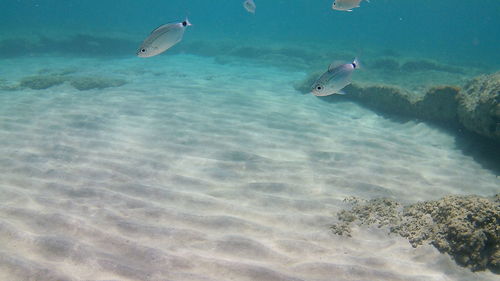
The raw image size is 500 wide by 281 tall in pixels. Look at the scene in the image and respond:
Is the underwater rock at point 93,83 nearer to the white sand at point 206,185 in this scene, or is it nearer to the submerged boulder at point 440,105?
the white sand at point 206,185

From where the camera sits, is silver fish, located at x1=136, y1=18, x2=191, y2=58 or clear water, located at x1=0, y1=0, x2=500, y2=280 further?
silver fish, located at x1=136, y1=18, x2=191, y2=58

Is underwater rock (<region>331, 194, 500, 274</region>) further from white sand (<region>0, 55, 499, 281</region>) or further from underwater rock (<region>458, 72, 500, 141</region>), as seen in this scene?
underwater rock (<region>458, 72, 500, 141</region>)

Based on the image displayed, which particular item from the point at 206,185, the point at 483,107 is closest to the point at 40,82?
the point at 206,185

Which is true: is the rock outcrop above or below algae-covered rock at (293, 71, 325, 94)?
below

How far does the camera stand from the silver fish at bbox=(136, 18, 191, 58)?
14.1 ft

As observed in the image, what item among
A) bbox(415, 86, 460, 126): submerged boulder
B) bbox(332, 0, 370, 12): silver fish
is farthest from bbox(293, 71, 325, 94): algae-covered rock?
bbox(332, 0, 370, 12): silver fish

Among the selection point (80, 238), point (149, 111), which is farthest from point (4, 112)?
point (80, 238)

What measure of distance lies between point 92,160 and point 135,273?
3285 mm

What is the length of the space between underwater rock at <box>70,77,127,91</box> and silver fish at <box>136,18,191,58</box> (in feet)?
28.0

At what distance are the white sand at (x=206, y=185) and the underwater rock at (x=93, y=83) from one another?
193cm

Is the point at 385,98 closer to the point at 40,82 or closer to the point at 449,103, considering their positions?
the point at 449,103

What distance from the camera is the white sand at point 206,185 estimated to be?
3.03 m

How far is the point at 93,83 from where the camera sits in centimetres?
1216

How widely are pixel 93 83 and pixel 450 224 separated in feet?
40.5
